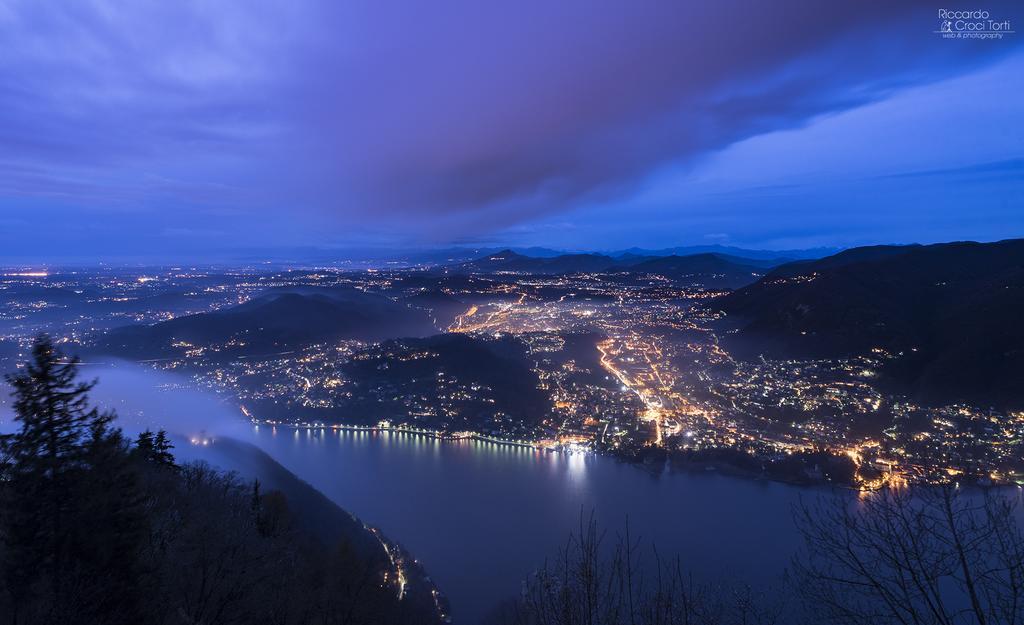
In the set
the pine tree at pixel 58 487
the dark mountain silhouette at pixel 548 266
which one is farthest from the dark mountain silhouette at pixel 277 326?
the dark mountain silhouette at pixel 548 266

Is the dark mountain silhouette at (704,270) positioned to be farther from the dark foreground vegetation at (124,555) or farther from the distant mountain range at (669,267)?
the dark foreground vegetation at (124,555)

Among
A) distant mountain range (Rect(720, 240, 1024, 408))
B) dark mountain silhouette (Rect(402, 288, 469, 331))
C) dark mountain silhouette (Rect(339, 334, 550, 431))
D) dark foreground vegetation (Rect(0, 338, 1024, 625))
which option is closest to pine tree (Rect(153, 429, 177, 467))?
dark foreground vegetation (Rect(0, 338, 1024, 625))

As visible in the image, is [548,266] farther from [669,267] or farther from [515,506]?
[515,506]

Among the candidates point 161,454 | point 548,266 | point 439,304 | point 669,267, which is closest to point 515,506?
point 161,454

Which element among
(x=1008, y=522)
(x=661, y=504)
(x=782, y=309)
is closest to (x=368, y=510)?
(x=661, y=504)

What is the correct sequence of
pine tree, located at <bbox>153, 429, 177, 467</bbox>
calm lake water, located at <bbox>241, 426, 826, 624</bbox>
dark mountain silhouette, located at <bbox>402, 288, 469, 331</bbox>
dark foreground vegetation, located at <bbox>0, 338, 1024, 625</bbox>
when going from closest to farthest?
1. dark foreground vegetation, located at <bbox>0, 338, 1024, 625</bbox>
2. pine tree, located at <bbox>153, 429, 177, 467</bbox>
3. calm lake water, located at <bbox>241, 426, 826, 624</bbox>
4. dark mountain silhouette, located at <bbox>402, 288, 469, 331</bbox>

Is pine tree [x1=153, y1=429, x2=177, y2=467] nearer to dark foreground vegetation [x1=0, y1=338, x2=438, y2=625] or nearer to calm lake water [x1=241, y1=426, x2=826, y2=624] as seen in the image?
dark foreground vegetation [x1=0, y1=338, x2=438, y2=625]
